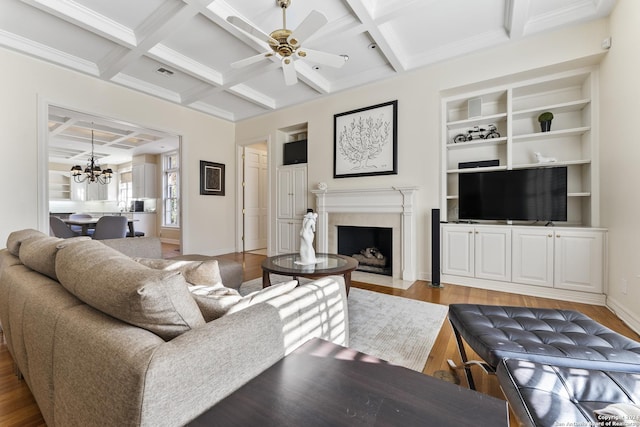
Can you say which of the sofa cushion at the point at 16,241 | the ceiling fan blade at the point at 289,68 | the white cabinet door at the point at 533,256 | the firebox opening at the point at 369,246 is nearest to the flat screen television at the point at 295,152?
the firebox opening at the point at 369,246

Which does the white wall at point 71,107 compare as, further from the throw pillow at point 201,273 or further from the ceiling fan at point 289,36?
the throw pillow at point 201,273

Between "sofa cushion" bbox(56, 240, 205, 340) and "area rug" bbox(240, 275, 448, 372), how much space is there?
147 cm

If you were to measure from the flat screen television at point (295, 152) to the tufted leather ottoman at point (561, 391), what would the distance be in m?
4.48

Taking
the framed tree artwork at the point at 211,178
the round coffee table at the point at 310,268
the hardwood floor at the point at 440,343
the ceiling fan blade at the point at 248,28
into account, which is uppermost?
the ceiling fan blade at the point at 248,28

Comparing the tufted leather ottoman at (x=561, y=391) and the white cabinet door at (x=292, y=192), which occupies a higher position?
the white cabinet door at (x=292, y=192)

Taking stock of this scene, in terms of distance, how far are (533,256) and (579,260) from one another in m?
0.38

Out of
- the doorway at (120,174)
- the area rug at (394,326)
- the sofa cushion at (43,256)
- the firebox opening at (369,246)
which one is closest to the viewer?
the sofa cushion at (43,256)

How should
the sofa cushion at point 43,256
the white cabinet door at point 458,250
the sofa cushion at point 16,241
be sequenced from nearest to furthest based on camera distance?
the sofa cushion at point 43,256
the sofa cushion at point 16,241
the white cabinet door at point 458,250

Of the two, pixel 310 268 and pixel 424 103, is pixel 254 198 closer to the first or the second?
pixel 424 103

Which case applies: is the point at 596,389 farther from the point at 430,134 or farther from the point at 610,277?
the point at 430,134

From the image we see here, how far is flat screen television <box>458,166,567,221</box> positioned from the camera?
3.06 m

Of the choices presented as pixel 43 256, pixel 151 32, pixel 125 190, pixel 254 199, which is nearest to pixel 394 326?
pixel 43 256

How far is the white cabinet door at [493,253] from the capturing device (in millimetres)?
3244

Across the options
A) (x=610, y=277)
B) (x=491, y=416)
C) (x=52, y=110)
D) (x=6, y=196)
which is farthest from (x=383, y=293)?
(x=52, y=110)
